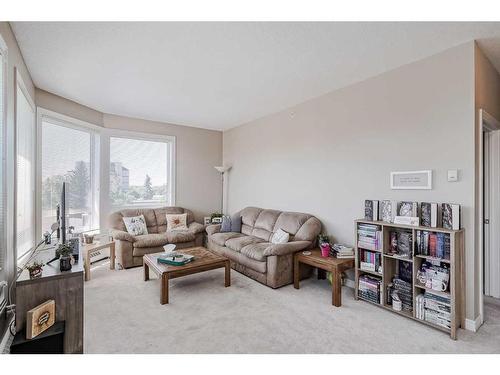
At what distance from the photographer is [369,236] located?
2.76 m

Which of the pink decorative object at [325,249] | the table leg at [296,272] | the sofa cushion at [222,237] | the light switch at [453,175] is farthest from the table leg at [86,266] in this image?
the light switch at [453,175]

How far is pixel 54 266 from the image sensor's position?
1.99 meters

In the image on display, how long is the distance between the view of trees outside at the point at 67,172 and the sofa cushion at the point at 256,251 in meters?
2.20

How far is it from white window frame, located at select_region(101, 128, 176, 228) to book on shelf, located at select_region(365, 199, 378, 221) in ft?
12.6

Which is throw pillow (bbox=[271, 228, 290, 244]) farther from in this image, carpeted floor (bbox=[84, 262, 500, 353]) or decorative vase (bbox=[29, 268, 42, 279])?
decorative vase (bbox=[29, 268, 42, 279])

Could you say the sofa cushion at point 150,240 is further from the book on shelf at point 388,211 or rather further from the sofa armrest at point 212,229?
the book on shelf at point 388,211

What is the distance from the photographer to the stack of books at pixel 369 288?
8.84 ft

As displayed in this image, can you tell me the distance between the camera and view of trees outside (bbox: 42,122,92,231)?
3.59 meters

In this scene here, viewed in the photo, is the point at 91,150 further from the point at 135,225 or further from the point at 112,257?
the point at 112,257

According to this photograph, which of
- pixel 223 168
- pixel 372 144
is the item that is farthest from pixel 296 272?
pixel 223 168

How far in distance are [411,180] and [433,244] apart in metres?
0.69

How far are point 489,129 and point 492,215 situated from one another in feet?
3.34
